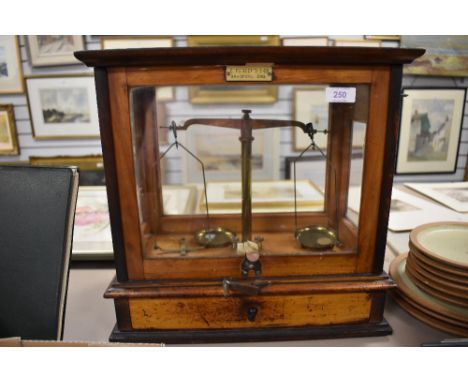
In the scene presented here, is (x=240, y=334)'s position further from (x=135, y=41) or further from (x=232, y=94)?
(x=135, y=41)

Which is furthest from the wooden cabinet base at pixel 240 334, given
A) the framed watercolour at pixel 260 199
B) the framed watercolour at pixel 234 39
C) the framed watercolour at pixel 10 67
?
the framed watercolour at pixel 10 67

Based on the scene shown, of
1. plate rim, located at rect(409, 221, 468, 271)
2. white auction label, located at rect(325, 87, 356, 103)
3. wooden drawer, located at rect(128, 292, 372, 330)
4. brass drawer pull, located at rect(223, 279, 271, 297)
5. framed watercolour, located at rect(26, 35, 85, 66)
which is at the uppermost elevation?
framed watercolour, located at rect(26, 35, 85, 66)

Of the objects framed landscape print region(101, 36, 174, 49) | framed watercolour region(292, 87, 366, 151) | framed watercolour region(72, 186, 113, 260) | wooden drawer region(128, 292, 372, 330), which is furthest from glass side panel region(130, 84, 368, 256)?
framed landscape print region(101, 36, 174, 49)

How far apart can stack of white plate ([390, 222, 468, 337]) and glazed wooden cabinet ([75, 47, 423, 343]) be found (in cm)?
9

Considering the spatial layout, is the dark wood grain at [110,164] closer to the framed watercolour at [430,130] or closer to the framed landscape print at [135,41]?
the framed landscape print at [135,41]

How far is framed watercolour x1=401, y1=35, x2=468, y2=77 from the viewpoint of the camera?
5.46ft

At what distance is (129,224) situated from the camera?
81 centimetres

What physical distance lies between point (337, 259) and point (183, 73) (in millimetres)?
525

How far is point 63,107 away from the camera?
2.06 meters

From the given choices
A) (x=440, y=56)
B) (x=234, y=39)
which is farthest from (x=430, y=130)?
(x=234, y=39)

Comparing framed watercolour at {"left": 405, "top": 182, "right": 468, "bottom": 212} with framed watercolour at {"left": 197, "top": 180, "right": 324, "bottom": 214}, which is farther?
framed watercolour at {"left": 405, "top": 182, "right": 468, "bottom": 212}

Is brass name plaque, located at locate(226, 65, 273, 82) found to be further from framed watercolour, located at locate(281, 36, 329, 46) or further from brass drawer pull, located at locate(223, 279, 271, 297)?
framed watercolour, located at locate(281, 36, 329, 46)

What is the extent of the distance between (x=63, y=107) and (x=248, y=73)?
1660mm

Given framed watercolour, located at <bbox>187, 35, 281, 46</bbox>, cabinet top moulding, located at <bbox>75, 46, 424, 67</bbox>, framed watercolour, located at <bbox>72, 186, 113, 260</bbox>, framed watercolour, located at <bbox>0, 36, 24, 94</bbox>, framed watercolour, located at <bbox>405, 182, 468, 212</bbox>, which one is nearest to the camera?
cabinet top moulding, located at <bbox>75, 46, 424, 67</bbox>
